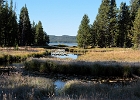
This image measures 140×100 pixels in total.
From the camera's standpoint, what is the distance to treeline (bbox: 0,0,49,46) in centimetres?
6644

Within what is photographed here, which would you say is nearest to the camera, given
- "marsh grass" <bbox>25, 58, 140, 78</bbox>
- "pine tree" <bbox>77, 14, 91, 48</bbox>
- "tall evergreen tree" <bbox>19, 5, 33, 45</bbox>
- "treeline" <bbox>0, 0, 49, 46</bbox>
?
"marsh grass" <bbox>25, 58, 140, 78</bbox>

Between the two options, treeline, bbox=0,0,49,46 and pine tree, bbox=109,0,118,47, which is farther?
pine tree, bbox=109,0,118,47

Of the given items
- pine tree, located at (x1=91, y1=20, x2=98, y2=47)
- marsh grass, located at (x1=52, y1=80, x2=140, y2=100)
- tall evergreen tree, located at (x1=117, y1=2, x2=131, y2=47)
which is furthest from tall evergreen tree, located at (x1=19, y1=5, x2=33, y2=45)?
marsh grass, located at (x1=52, y1=80, x2=140, y2=100)

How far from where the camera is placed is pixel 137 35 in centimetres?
6112

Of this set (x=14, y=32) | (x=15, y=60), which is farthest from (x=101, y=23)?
(x=15, y=60)

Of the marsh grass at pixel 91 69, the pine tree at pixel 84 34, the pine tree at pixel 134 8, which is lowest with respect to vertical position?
the marsh grass at pixel 91 69

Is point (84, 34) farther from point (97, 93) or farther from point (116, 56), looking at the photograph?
point (97, 93)

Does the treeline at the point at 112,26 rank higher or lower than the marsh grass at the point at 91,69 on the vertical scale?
higher

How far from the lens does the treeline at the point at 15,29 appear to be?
66.4 metres

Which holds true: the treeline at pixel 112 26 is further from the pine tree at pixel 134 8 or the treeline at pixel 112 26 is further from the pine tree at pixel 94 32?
the pine tree at pixel 94 32

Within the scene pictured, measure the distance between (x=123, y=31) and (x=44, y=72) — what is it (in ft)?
207

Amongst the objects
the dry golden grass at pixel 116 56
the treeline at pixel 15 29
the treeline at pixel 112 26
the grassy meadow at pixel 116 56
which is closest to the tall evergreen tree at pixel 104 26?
the treeline at pixel 112 26

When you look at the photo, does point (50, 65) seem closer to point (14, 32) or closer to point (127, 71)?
point (127, 71)

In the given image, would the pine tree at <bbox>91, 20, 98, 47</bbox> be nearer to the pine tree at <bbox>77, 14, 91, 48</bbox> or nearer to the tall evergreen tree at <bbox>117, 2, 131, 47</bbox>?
the pine tree at <bbox>77, 14, 91, 48</bbox>
